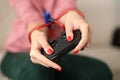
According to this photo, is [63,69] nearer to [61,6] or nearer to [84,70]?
[84,70]

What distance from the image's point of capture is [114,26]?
4.40 feet

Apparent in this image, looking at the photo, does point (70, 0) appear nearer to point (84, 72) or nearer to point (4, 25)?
point (84, 72)

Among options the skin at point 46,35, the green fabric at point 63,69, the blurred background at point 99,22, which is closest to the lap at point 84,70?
the green fabric at point 63,69

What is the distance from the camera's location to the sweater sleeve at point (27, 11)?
864mm

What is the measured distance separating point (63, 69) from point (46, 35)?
150 millimetres

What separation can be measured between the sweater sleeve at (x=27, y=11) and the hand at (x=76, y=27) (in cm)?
10

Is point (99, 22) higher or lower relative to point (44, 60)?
lower

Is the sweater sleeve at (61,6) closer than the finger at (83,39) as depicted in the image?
No

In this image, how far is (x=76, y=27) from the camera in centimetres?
72

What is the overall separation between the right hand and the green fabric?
0.06 meters

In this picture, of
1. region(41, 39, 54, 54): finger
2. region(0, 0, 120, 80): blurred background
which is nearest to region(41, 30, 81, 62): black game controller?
region(41, 39, 54, 54): finger

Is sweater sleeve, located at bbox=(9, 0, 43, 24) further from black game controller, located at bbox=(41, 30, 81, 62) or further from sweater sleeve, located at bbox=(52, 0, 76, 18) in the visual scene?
black game controller, located at bbox=(41, 30, 81, 62)

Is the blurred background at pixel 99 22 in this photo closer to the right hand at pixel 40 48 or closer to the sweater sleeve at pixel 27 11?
the sweater sleeve at pixel 27 11

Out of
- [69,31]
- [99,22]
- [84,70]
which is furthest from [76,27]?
[99,22]
